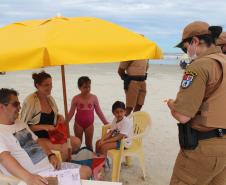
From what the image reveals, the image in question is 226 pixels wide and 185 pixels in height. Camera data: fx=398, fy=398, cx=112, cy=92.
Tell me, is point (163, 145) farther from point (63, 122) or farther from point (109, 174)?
point (63, 122)

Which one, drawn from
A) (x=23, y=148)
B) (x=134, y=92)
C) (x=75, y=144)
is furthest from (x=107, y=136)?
(x=134, y=92)

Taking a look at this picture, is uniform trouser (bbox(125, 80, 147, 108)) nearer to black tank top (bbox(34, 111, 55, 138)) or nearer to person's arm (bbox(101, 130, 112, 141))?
person's arm (bbox(101, 130, 112, 141))

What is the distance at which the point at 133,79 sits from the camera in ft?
25.6

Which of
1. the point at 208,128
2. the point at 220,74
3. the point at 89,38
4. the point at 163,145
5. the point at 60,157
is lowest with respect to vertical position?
the point at 163,145

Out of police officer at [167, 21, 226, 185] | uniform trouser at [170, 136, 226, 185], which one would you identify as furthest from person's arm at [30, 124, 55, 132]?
police officer at [167, 21, 226, 185]

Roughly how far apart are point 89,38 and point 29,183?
1298 mm

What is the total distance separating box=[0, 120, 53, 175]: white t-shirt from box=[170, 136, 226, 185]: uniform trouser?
1.27m

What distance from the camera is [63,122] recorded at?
4992 mm

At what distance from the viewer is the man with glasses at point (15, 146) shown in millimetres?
3352

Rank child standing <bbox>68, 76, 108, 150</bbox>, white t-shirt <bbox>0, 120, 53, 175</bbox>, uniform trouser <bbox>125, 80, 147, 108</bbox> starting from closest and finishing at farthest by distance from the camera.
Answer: white t-shirt <bbox>0, 120, 53, 175</bbox> < child standing <bbox>68, 76, 108, 150</bbox> < uniform trouser <bbox>125, 80, 147, 108</bbox>

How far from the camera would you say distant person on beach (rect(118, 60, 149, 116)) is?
768 centimetres

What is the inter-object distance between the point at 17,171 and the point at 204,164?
153 centimetres

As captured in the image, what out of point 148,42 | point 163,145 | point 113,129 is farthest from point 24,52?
point 163,145

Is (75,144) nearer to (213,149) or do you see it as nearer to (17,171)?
(17,171)
